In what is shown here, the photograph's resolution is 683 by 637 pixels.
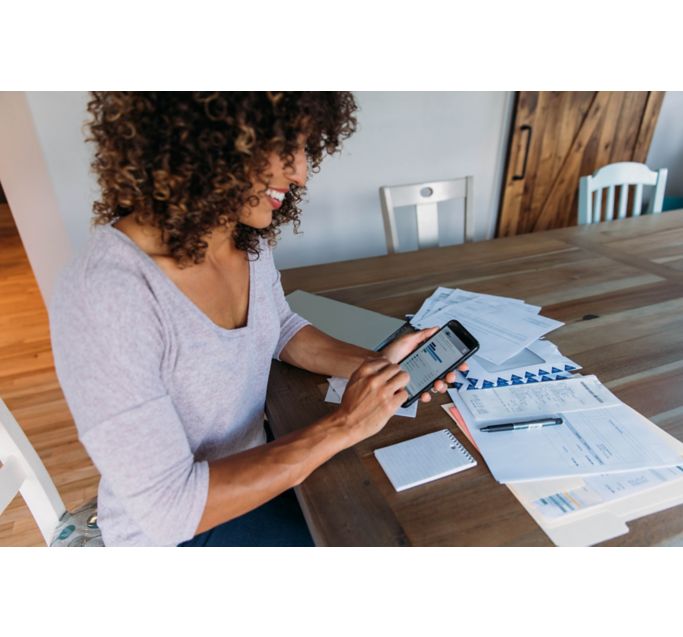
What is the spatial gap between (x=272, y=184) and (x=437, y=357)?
419 mm

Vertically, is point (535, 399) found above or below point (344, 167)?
below

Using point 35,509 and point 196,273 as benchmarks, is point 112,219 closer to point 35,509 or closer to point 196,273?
point 196,273

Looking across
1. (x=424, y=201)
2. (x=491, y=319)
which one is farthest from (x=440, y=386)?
(x=424, y=201)

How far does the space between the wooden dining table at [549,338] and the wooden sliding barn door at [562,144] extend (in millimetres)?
874

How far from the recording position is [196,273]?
2.30ft

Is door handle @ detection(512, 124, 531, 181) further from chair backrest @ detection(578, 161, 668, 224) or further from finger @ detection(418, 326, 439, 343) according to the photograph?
finger @ detection(418, 326, 439, 343)

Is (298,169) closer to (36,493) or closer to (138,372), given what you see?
(138,372)

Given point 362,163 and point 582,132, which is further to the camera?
point 582,132

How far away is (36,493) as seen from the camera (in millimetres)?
863

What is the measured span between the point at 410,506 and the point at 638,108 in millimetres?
3068

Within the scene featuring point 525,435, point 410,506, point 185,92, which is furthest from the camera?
point 525,435

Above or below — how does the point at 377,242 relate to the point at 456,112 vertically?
below
